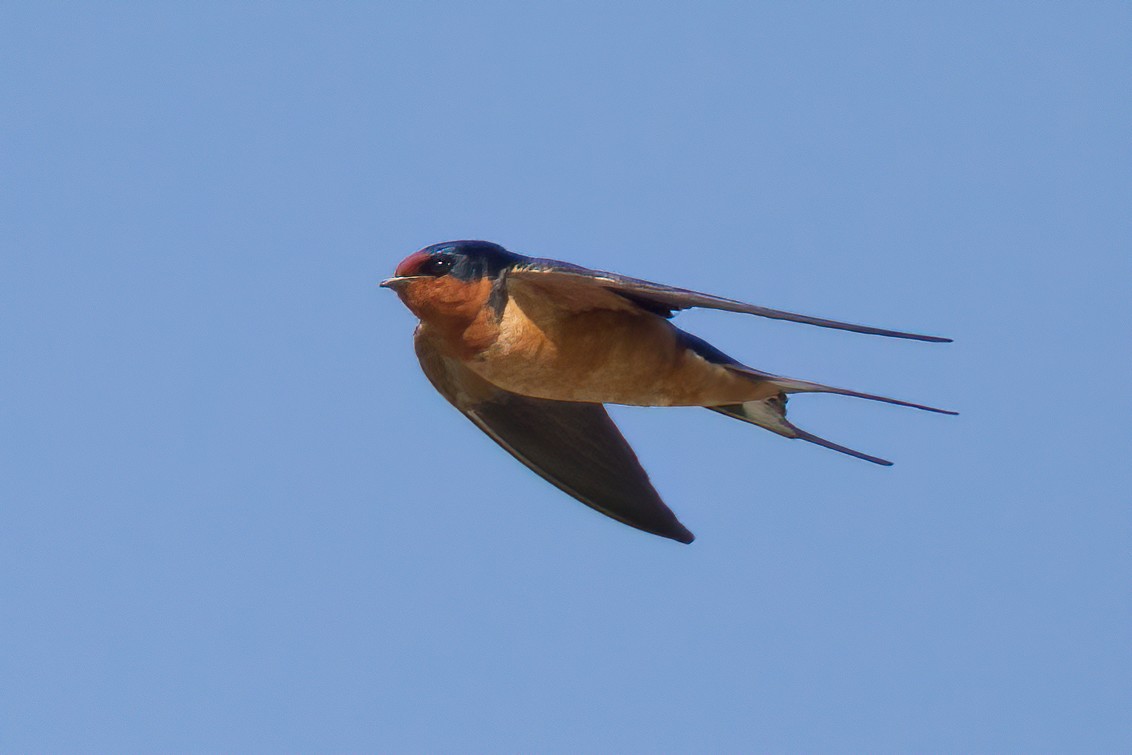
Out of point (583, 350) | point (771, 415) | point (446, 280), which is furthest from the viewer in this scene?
point (771, 415)

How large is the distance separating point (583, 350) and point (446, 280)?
46cm

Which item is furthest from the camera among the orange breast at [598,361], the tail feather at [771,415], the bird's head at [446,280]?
the tail feather at [771,415]

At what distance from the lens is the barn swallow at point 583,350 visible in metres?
4.63

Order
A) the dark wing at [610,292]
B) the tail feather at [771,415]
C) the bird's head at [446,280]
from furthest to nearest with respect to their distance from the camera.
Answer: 1. the tail feather at [771,415]
2. the bird's head at [446,280]
3. the dark wing at [610,292]

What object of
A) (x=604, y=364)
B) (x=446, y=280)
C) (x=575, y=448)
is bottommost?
(x=575, y=448)

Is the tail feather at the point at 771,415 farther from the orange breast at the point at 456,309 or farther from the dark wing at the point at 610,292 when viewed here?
the orange breast at the point at 456,309

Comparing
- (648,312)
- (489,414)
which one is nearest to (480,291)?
(648,312)

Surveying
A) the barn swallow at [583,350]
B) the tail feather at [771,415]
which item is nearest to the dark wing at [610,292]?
Answer: the barn swallow at [583,350]

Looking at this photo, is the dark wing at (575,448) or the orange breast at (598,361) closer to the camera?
the orange breast at (598,361)

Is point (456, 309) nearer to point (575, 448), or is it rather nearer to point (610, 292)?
point (610, 292)

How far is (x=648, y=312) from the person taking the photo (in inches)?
194

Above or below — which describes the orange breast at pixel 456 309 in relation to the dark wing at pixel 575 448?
above

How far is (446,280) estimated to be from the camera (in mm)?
4625

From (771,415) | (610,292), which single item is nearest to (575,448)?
(771,415)
